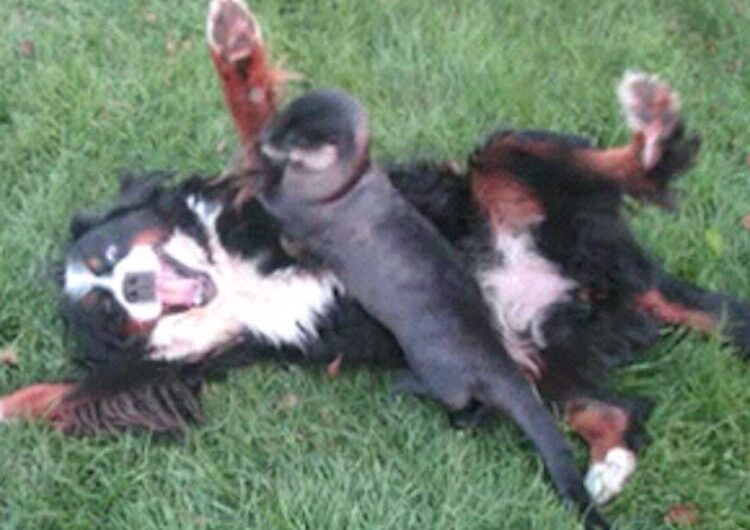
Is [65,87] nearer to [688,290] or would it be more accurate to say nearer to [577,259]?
[577,259]

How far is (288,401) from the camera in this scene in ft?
11.8

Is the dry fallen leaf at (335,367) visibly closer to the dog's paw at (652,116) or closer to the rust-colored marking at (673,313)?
the rust-colored marking at (673,313)

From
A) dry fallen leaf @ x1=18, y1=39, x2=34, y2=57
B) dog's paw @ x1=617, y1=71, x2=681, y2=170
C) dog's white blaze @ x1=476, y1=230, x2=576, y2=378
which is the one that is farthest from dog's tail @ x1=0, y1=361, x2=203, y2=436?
dry fallen leaf @ x1=18, y1=39, x2=34, y2=57

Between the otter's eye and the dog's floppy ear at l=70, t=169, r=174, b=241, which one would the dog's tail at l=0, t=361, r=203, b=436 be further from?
the dog's floppy ear at l=70, t=169, r=174, b=241

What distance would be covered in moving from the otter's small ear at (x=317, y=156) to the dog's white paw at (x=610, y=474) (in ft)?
3.53

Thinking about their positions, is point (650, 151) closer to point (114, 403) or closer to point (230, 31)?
point (230, 31)

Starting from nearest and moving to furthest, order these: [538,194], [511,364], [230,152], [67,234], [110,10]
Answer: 1. [511,364]
2. [538,194]
3. [67,234]
4. [230,152]
5. [110,10]

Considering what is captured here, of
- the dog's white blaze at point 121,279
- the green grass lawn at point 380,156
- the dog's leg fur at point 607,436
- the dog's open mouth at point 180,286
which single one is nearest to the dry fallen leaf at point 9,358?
the green grass lawn at point 380,156

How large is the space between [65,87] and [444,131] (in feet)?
4.52

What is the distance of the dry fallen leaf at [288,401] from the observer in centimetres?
358

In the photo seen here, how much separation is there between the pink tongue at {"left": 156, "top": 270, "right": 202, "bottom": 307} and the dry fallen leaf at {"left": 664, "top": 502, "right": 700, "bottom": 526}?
1.43 meters

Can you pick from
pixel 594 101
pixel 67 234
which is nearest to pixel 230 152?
pixel 67 234

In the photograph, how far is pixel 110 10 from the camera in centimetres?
490

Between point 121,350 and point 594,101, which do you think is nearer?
point 121,350
